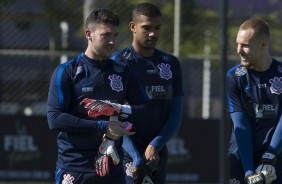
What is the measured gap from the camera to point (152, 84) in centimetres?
754

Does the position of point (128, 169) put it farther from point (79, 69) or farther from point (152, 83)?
point (79, 69)

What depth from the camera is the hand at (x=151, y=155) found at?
7.30 m

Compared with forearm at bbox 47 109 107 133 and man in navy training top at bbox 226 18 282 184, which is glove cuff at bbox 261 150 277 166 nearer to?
man in navy training top at bbox 226 18 282 184

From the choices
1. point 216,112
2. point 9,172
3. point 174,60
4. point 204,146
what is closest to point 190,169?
point 204,146

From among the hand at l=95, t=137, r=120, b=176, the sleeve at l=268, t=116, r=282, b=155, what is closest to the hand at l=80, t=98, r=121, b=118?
the hand at l=95, t=137, r=120, b=176

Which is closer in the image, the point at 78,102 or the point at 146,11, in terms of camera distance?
the point at 78,102

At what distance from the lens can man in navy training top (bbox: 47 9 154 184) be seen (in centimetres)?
669

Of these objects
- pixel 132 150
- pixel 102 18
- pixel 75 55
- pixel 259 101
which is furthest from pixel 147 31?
pixel 75 55

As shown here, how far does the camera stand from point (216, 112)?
13.9 meters

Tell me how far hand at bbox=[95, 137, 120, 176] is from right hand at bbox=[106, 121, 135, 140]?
0.06 meters

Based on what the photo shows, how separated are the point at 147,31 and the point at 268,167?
1.45 meters

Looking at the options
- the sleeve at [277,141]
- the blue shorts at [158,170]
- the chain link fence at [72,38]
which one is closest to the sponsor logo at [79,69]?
the blue shorts at [158,170]

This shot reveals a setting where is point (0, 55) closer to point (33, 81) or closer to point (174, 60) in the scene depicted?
point (33, 81)

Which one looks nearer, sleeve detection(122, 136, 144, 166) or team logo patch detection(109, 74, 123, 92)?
team logo patch detection(109, 74, 123, 92)
